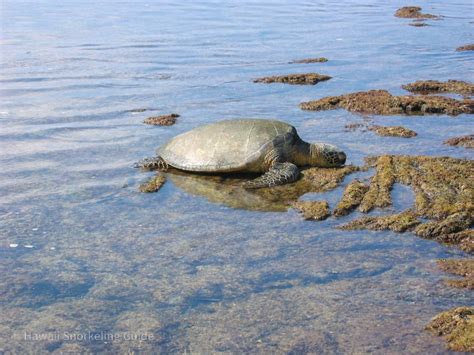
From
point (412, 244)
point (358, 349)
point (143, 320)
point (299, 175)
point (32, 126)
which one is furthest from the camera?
point (32, 126)

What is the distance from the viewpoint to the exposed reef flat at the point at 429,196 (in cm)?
693

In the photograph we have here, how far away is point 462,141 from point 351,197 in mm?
3334

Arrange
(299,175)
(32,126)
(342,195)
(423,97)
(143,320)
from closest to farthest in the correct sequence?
1. (143,320)
2. (342,195)
3. (299,175)
4. (32,126)
5. (423,97)

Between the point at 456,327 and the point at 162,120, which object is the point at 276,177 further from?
the point at 456,327

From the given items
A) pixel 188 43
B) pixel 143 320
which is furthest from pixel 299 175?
pixel 188 43

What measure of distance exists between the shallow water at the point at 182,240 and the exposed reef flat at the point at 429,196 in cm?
21

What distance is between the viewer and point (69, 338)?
16.6ft

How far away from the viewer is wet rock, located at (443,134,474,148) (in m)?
10.2

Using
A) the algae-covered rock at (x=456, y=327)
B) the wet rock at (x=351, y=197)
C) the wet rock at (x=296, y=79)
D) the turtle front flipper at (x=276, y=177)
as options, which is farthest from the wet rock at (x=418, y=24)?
the algae-covered rock at (x=456, y=327)

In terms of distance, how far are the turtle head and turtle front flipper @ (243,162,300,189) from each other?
44 centimetres

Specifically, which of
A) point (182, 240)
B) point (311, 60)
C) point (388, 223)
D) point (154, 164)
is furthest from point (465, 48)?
point (182, 240)

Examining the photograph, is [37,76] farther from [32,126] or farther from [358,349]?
[358,349]

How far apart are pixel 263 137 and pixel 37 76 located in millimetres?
9097

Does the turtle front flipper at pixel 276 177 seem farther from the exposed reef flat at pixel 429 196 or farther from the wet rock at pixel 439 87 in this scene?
the wet rock at pixel 439 87
